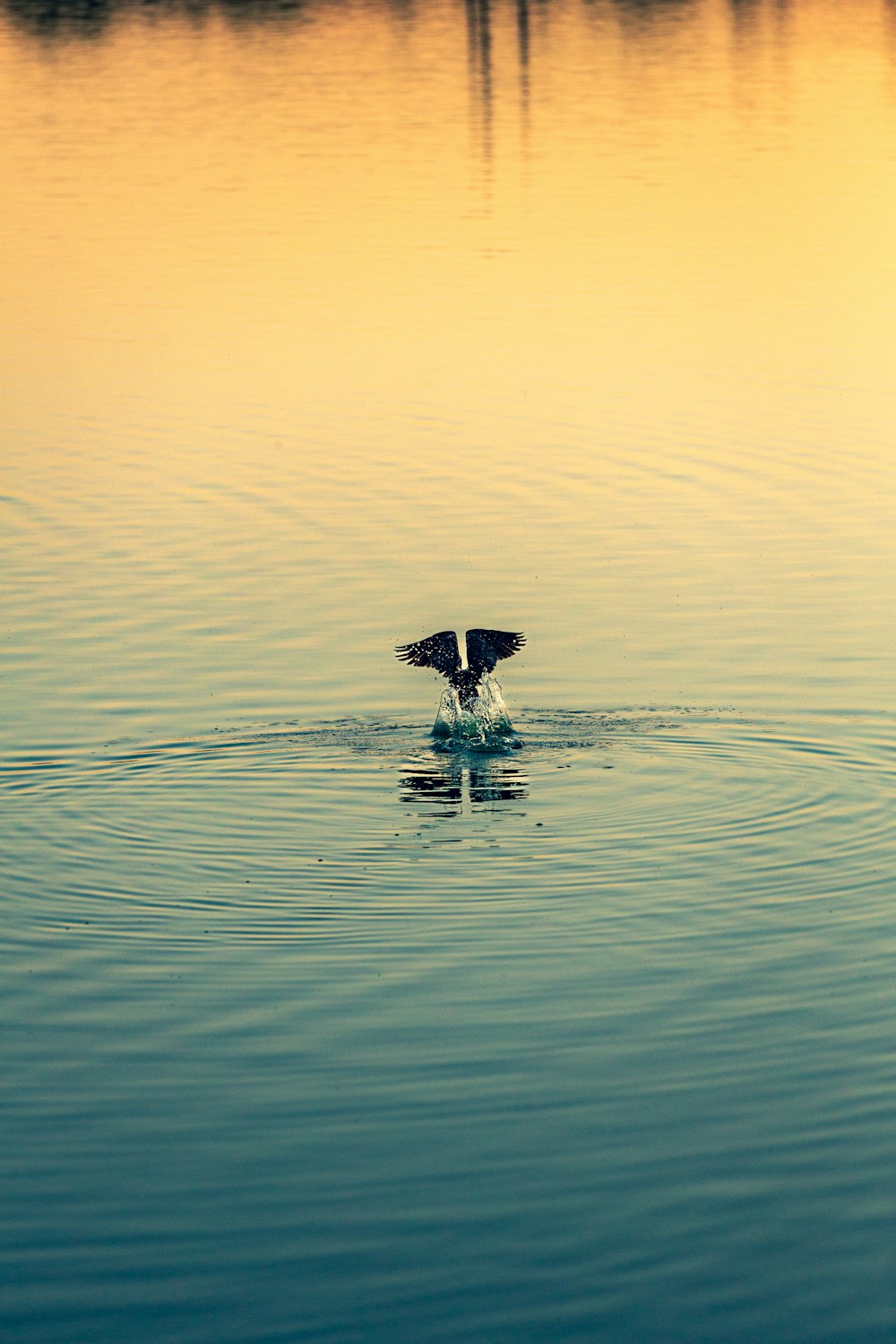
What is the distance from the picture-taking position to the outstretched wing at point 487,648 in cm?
1677

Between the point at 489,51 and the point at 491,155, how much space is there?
2782 centimetres

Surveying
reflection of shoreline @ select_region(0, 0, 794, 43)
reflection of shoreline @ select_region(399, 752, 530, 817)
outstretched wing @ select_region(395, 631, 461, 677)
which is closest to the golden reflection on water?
outstretched wing @ select_region(395, 631, 461, 677)

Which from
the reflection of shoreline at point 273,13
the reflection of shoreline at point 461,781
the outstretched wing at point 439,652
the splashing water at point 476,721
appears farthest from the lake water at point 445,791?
the reflection of shoreline at point 273,13

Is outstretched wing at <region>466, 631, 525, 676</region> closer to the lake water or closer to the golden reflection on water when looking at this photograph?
the lake water

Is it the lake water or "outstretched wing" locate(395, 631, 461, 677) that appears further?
"outstretched wing" locate(395, 631, 461, 677)

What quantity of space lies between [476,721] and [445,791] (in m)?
1.13

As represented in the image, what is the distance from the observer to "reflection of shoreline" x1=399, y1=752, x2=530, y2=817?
15.0 metres

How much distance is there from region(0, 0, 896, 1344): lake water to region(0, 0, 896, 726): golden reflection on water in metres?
0.14

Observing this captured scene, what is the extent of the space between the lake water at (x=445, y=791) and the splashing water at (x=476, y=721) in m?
0.21

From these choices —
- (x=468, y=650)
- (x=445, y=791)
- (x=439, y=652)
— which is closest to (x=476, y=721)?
(x=468, y=650)

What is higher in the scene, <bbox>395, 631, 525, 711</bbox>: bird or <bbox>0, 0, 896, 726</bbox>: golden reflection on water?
<bbox>0, 0, 896, 726</bbox>: golden reflection on water

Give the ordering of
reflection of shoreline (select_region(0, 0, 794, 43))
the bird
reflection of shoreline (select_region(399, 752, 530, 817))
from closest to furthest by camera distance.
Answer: reflection of shoreline (select_region(399, 752, 530, 817)), the bird, reflection of shoreline (select_region(0, 0, 794, 43))

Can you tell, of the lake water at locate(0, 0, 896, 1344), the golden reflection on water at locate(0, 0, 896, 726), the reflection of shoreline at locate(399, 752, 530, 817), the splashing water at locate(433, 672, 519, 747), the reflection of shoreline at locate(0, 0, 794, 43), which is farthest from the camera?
the reflection of shoreline at locate(0, 0, 794, 43)

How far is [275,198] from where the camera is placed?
155ft
